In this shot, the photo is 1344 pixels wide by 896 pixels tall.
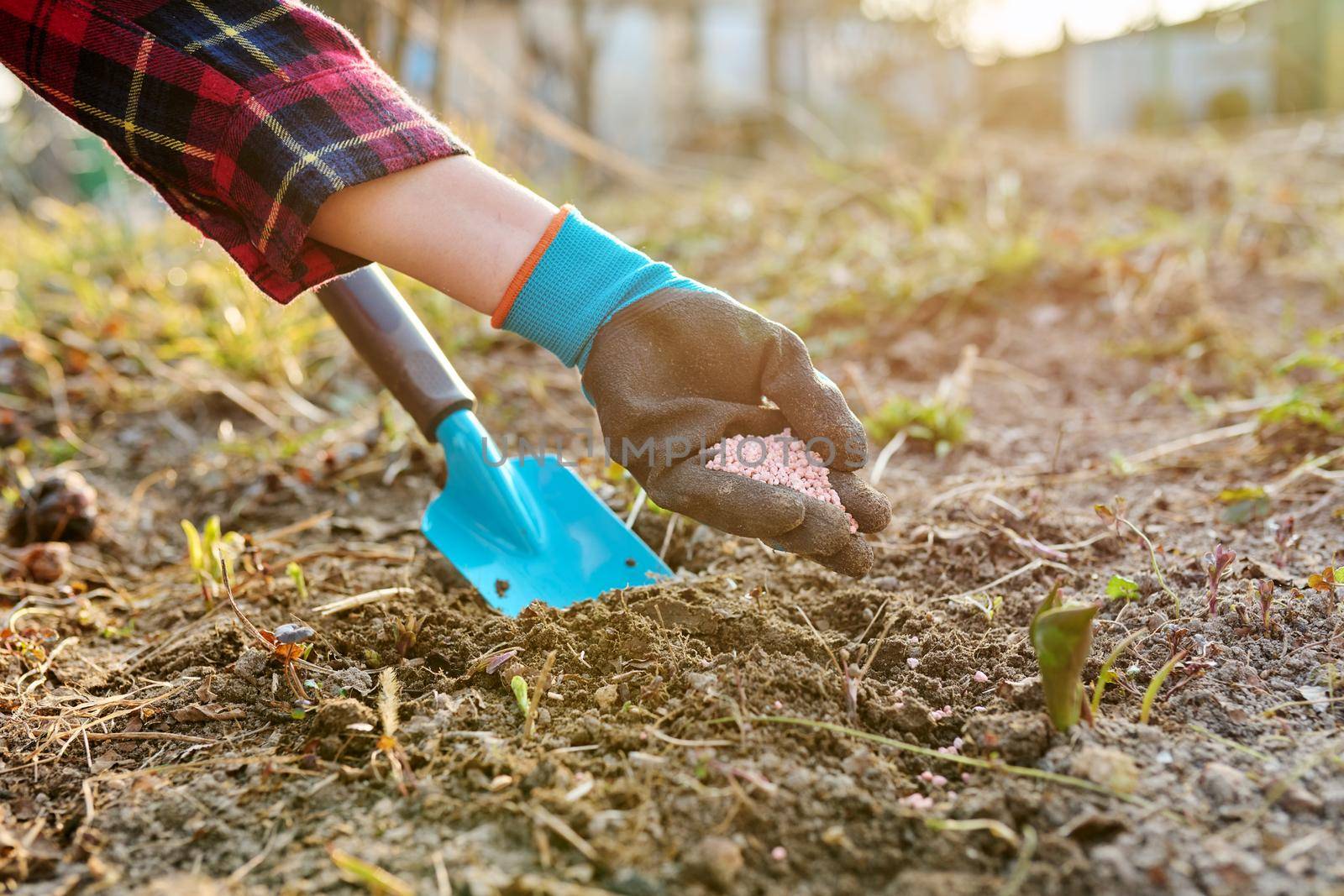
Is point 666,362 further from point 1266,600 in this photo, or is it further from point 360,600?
point 1266,600

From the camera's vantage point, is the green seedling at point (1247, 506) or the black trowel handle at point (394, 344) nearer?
the green seedling at point (1247, 506)

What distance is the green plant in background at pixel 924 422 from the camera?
7.38 feet

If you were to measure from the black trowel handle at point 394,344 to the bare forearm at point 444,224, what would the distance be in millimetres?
470

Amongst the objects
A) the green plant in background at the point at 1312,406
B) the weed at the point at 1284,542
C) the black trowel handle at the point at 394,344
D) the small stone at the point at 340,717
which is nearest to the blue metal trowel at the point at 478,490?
the black trowel handle at the point at 394,344

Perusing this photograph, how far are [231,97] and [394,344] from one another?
62 cm

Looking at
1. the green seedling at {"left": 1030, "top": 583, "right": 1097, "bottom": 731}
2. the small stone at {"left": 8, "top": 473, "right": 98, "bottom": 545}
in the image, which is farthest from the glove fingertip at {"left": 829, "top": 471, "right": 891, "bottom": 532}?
the small stone at {"left": 8, "top": 473, "right": 98, "bottom": 545}

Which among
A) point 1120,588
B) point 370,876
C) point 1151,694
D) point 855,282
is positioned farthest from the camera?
point 855,282

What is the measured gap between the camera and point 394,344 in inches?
71.8

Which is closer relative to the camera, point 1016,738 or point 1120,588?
point 1016,738

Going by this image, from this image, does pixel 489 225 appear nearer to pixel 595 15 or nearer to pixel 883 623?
pixel 883 623

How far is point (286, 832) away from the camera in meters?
1.06

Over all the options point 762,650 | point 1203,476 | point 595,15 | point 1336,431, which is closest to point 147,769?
point 762,650

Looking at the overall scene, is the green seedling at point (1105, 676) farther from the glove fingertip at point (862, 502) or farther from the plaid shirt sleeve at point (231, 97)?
the plaid shirt sleeve at point (231, 97)

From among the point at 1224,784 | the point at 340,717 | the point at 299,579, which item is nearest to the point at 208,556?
the point at 299,579
